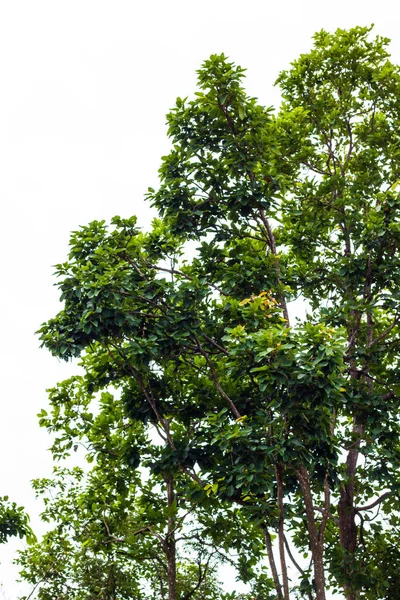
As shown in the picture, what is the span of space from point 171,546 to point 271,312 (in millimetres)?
4191

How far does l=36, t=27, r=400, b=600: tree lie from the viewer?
9.02 meters

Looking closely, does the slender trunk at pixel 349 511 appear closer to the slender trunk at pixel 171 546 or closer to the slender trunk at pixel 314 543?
the slender trunk at pixel 314 543

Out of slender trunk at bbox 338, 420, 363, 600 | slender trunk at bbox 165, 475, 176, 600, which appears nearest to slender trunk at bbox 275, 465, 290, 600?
slender trunk at bbox 165, 475, 176, 600

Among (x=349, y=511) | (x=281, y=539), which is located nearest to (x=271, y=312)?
(x=281, y=539)

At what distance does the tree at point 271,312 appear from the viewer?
9023mm

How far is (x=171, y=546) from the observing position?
1135 cm

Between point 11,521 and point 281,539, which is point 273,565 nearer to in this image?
point 281,539

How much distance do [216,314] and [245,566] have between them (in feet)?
13.2

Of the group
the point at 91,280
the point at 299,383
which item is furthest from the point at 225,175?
the point at 299,383

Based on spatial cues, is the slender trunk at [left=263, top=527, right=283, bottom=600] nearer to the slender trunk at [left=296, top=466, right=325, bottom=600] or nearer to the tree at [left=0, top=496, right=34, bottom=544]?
the slender trunk at [left=296, top=466, right=325, bottom=600]

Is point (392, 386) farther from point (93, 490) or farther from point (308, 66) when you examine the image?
point (308, 66)

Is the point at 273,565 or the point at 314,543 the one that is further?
the point at 314,543

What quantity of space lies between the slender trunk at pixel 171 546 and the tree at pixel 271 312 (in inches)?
13.8

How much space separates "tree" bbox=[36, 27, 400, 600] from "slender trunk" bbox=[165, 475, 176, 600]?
350 millimetres
